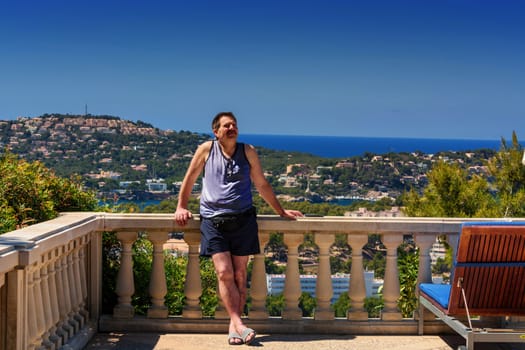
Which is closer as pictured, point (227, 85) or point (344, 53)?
point (344, 53)

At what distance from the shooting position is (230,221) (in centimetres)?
634

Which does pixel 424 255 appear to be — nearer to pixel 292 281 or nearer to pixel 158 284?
pixel 292 281

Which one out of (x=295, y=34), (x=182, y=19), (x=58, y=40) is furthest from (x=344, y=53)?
(x=58, y=40)

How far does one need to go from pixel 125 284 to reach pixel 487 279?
9.94 ft

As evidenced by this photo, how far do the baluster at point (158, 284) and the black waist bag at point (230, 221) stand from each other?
0.61m

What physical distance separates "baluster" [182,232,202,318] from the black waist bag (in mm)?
393

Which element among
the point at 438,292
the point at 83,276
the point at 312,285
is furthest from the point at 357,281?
the point at 83,276

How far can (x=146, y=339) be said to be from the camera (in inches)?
259

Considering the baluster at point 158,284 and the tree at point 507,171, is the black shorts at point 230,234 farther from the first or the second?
the tree at point 507,171

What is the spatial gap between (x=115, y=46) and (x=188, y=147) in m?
115

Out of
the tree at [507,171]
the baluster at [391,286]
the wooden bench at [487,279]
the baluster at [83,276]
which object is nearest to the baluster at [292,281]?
the baluster at [391,286]

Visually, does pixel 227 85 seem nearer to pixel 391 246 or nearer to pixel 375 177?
pixel 375 177

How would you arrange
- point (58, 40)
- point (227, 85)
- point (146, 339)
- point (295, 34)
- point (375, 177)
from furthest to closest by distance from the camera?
1. point (227, 85)
2. point (295, 34)
3. point (58, 40)
4. point (375, 177)
5. point (146, 339)

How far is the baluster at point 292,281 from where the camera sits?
22.0 feet
